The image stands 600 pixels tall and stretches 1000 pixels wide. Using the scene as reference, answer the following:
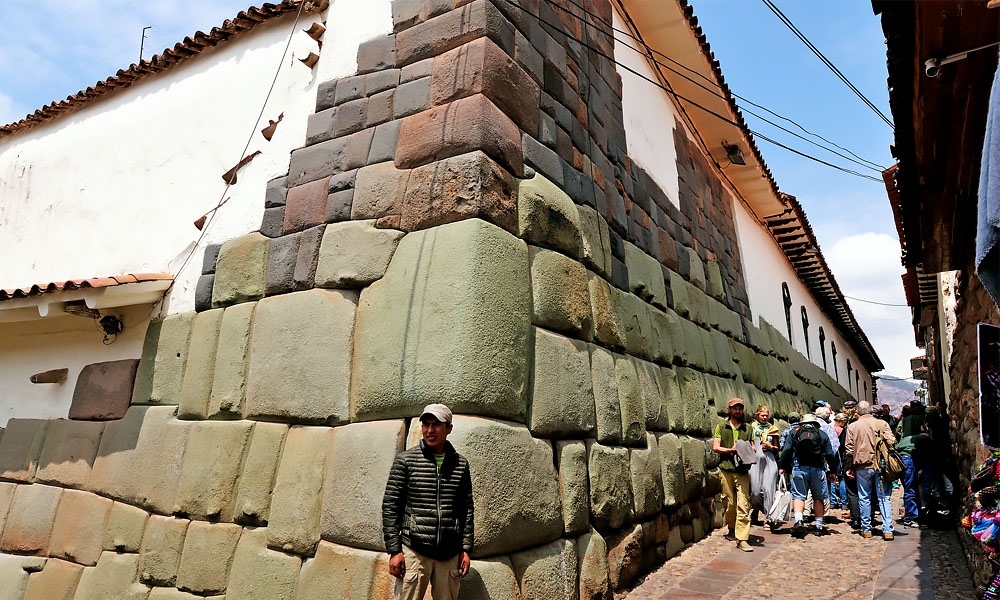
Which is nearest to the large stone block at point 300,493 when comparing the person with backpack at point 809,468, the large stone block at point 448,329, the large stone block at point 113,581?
the large stone block at point 448,329

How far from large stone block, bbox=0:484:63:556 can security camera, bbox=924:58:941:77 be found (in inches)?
243

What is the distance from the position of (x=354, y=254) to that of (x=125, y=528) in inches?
100

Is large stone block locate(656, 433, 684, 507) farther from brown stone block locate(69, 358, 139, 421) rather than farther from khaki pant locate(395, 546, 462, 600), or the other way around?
brown stone block locate(69, 358, 139, 421)

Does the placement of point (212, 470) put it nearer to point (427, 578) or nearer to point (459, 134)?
Answer: point (427, 578)

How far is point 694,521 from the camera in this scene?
18.0 feet

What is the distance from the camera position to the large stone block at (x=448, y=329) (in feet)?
10.3

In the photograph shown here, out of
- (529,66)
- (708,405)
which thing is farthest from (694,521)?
(529,66)

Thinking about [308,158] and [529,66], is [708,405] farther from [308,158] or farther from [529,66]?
[308,158]

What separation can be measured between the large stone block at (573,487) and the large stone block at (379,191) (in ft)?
5.66

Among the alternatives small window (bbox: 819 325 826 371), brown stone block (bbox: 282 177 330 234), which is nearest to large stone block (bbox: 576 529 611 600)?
brown stone block (bbox: 282 177 330 234)

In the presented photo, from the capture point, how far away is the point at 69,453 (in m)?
4.86

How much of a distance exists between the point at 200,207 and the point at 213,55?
1597 millimetres

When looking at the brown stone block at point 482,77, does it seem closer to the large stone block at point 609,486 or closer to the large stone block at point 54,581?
the large stone block at point 609,486

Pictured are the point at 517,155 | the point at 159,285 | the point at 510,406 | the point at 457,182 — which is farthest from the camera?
the point at 159,285
